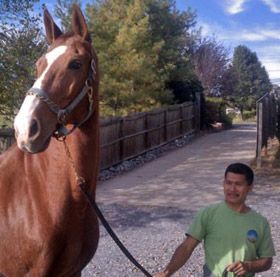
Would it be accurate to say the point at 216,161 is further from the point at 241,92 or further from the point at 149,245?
the point at 241,92

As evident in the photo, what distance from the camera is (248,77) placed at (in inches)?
2060

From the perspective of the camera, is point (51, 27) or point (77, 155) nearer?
point (77, 155)

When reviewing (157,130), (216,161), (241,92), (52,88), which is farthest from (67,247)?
(241,92)

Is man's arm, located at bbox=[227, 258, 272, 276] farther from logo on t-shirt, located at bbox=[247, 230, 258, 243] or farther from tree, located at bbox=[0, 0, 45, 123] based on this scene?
tree, located at bbox=[0, 0, 45, 123]

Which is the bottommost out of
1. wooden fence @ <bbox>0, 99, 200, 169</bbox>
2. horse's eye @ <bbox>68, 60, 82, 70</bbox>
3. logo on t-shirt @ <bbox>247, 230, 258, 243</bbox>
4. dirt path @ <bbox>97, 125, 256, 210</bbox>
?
dirt path @ <bbox>97, 125, 256, 210</bbox>

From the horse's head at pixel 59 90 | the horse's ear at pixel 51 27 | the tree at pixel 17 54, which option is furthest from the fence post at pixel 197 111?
the horse's head at pixel 59 90

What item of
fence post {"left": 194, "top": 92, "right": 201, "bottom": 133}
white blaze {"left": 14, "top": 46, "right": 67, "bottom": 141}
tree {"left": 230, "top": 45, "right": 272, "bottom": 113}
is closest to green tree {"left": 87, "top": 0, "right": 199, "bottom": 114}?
fence post {"left": 194, "top": 92, "right": 201, "bottom": 133}

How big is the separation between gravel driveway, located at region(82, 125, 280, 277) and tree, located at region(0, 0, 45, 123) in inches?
100

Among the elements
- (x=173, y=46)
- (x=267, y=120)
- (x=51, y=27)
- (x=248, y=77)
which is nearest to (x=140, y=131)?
(x=267, y=120)

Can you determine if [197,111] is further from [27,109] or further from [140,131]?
[27,109]

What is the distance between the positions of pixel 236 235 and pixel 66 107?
46.2 inches

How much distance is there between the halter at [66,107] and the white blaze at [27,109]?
0.12 feet

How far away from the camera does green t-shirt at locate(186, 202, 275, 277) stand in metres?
2.79

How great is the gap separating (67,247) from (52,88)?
90 centimetres
